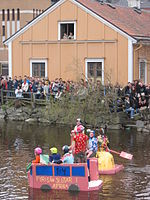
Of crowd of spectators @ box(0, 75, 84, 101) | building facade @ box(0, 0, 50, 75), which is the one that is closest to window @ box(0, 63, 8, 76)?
building facade @ box(0, 0, 50, 75)

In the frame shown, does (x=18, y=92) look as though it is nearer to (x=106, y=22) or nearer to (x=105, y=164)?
(x=106, y=22)

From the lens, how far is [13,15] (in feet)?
213

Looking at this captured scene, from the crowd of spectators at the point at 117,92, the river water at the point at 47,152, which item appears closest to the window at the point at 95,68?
the crowd of spectators at the point at 117,92

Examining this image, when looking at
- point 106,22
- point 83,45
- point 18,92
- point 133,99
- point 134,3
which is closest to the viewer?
point 133,99

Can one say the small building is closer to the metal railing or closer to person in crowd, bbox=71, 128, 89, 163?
the metal railing

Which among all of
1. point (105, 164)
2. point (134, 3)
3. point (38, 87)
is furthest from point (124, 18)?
point (105, 164)

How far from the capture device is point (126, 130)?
35.9m

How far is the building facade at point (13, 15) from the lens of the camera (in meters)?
64.0

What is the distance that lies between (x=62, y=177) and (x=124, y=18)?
2498 cm

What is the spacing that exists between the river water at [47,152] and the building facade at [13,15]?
25.5 metres

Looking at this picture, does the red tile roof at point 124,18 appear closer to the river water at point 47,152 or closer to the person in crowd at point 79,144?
the river water at point 47,152

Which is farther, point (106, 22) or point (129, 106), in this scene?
point (106, 22)

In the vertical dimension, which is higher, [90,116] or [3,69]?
[3,69]

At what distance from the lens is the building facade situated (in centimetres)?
6397
